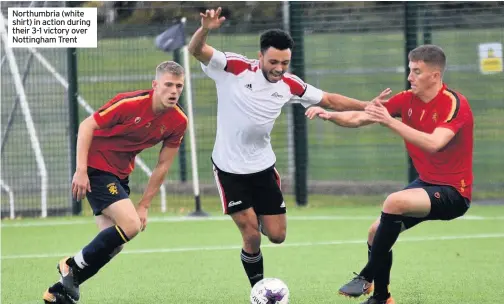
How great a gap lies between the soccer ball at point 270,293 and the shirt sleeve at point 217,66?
5.38 ft

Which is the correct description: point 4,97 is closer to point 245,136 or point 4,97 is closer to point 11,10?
point 11,10

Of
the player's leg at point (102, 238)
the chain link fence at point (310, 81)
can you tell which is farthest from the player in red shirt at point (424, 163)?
the chain link fence at point (310, 81)

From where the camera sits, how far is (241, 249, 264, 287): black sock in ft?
26.5

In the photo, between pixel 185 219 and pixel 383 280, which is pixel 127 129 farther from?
pixel 185 219

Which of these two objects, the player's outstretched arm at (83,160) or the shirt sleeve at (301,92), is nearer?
the player's outstretched arm at (83,160)

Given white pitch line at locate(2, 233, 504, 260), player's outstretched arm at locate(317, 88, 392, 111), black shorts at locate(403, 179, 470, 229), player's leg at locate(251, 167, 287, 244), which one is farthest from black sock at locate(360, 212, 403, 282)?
white pitch line at locate(2, 233, 504, 260)

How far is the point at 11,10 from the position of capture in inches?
515

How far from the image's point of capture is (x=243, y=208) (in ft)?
26.2

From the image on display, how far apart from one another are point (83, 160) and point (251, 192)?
4.39 ft

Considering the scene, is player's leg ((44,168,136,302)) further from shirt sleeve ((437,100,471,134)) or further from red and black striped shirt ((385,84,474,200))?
shirt sleeve ((437,100,471,134))

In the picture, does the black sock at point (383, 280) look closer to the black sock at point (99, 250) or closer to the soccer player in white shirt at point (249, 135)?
the soccer player in white shirt at point (249, 135)

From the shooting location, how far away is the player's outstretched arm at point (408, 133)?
697 centimetres

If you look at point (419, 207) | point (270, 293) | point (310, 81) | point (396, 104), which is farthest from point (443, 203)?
point (310, 81)

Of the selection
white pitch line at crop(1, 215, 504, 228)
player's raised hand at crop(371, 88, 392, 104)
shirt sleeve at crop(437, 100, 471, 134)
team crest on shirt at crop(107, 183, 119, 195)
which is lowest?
white pitch line at crop(1, 215, 504, 228)
